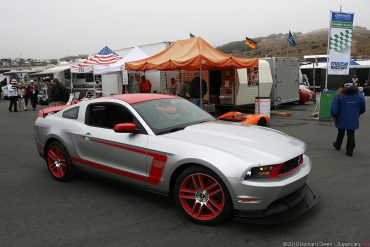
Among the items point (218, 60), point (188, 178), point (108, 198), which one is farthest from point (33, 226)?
point (218, 60)

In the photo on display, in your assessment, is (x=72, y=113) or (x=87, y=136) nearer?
(x=87, y=136)

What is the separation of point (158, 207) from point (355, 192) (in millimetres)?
2795

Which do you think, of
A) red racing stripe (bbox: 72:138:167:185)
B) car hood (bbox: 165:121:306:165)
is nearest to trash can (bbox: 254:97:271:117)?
car hood (bbox: 165:121:306:165)

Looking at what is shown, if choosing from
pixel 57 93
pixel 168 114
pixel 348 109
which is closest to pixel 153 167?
pixel 168 114

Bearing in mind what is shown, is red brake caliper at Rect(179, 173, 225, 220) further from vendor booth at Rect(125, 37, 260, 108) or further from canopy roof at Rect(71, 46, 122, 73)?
canopy roof at Rect(71, 46, 122, 73)

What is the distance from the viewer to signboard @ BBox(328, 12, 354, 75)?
12.1m

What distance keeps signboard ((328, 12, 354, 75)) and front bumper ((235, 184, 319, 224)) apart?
969cm

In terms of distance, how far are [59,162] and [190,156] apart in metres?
2.78

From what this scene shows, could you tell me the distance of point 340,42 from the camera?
484 inches

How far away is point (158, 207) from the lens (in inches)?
177

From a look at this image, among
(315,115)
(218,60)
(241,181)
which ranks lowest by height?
(315,115)

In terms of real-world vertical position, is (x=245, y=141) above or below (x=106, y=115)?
below

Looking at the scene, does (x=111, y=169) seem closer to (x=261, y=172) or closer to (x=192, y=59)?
(x=261, y=172)

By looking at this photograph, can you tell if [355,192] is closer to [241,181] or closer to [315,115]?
[241,181]
